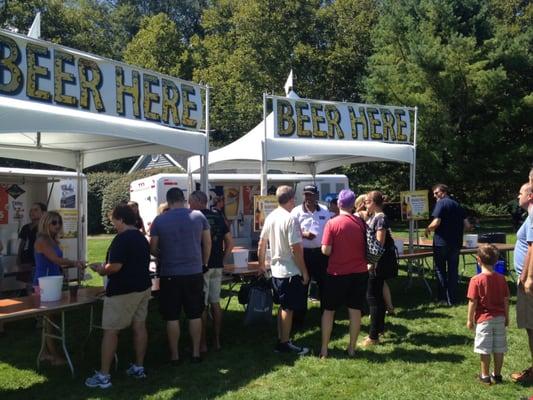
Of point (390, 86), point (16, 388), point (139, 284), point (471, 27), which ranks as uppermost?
point (471, 27)

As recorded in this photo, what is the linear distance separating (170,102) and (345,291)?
3178 mm

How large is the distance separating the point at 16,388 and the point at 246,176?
7248 millimetres

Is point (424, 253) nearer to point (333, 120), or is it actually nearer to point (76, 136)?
point (333, 120)

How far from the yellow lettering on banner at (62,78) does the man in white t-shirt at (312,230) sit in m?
2.74

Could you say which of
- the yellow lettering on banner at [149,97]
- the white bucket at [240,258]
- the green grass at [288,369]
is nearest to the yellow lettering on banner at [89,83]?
the yellow lettering on banner at [149,97]

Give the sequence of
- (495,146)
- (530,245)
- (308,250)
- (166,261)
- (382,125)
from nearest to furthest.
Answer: (530,245)
(166,261)
(308,250)
(382,125)
(495,146)

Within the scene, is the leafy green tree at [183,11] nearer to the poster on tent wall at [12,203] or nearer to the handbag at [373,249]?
the poster on tent wall at [12,203]

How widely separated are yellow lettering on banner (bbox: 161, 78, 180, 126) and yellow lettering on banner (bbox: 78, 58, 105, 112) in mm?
860

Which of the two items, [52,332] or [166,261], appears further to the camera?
[52,332]

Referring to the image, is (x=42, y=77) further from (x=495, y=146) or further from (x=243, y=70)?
(x=243, y=70)

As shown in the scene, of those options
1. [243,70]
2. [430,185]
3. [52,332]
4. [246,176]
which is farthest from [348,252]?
[243,70]

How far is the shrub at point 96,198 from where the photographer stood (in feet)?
72.1

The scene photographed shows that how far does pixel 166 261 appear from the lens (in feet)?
16.6

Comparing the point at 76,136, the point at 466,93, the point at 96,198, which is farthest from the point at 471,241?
the point at 96,198
